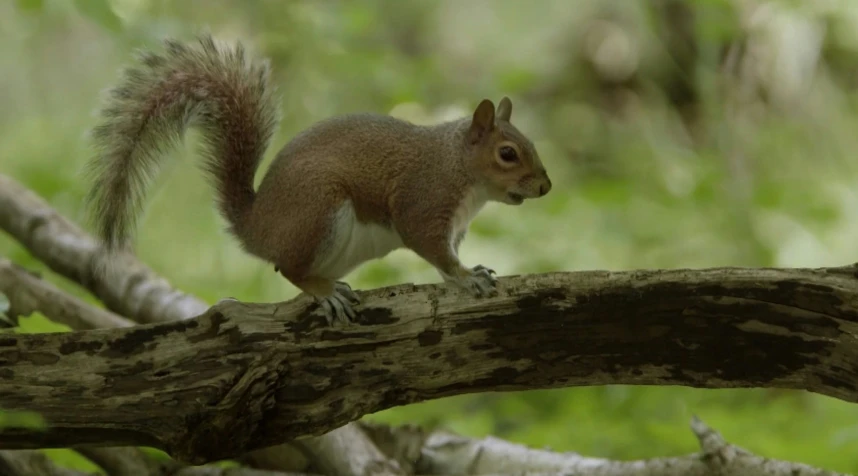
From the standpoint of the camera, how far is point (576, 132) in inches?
189

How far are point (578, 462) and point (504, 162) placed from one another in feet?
2.13

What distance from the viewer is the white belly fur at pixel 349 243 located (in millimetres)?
1746

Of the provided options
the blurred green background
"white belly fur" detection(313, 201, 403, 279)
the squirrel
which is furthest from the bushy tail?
"white belly fur" detection(313, 201, 403, 279)

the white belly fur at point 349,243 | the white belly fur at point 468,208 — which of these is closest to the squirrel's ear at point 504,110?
the white belly fur at point 468,208

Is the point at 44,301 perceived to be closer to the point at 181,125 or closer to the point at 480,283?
the point at 181,125

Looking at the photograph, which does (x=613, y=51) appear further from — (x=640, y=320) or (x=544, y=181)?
(x=640, y=320)

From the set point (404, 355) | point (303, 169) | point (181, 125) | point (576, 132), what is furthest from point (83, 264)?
point (576, 132)

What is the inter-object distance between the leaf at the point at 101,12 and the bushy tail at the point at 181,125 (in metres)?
0.14

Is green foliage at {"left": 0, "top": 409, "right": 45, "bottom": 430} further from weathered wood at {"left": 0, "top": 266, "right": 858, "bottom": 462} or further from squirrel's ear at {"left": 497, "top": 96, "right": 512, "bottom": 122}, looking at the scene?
squirrel's ear at {"left": 497, "top": 96, "right": 512, "bottom": 122}

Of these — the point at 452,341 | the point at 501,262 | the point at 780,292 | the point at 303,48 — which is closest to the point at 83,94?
the point at 303,48

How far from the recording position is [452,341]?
146cm

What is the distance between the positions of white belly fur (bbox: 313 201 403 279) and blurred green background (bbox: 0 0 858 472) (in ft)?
1.23

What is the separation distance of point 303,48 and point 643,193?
144cm

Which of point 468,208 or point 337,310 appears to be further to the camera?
point 468,208
